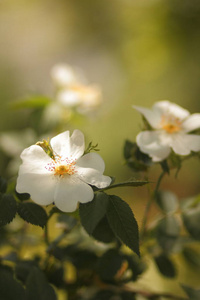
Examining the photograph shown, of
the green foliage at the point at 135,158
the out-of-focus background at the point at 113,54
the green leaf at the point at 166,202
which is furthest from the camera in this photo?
the out-of-focus background at the point at 113,54

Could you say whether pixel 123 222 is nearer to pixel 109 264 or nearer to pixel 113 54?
pixel 109 264

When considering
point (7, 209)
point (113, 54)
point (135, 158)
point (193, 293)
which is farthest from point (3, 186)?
point (113, 54)

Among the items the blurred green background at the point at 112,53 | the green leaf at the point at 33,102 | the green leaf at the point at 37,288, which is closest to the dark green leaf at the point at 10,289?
the green leaf at the point at 37,288

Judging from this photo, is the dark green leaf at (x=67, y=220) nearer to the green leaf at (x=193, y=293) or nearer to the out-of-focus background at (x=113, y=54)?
the green leaf at (x=193, y=293)

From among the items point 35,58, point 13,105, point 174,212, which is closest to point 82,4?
point 35,58

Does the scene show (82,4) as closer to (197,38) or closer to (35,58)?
(35,58)

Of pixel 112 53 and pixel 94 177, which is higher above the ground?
pixel 112 53
